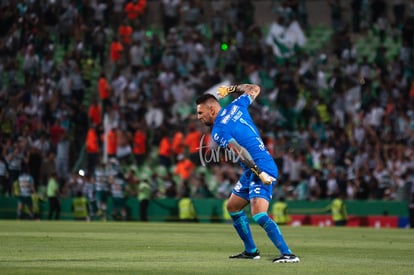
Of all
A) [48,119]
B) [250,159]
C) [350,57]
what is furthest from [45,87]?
[250,159]

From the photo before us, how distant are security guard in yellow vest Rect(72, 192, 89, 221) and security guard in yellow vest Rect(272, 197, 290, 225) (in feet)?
22.8

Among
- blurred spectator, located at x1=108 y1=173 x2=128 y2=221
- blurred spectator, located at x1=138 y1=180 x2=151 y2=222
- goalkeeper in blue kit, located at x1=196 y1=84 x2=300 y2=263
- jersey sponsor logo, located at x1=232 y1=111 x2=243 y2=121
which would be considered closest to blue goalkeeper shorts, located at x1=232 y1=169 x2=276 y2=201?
goalkeeper in blue kit, located at x1=196 y1=84 x2=300 y2=263

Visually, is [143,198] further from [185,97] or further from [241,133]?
[241,133]

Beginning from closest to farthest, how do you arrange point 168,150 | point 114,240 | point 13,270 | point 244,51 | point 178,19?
point 13,270 < point 114,240 < point 168,150 < point 244,51 < point 178,19

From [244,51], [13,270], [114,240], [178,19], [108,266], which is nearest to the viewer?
[13,270]

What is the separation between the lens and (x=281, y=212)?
105 ft

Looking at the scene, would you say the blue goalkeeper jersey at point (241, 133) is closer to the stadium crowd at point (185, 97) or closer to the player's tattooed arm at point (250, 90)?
the player's tattooed arm at point (250, 90)

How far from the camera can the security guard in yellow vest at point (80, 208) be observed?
34.8 m

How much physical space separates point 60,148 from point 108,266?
2334 cm

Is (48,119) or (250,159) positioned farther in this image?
(48,119)

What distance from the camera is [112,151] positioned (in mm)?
34875

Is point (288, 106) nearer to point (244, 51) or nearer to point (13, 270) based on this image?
point (244, 51)

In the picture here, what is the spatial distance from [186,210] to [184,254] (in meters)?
18.3

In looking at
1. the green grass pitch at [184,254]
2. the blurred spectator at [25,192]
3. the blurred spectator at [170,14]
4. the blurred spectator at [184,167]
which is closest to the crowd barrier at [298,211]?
the blurred spectator at [25,192]
